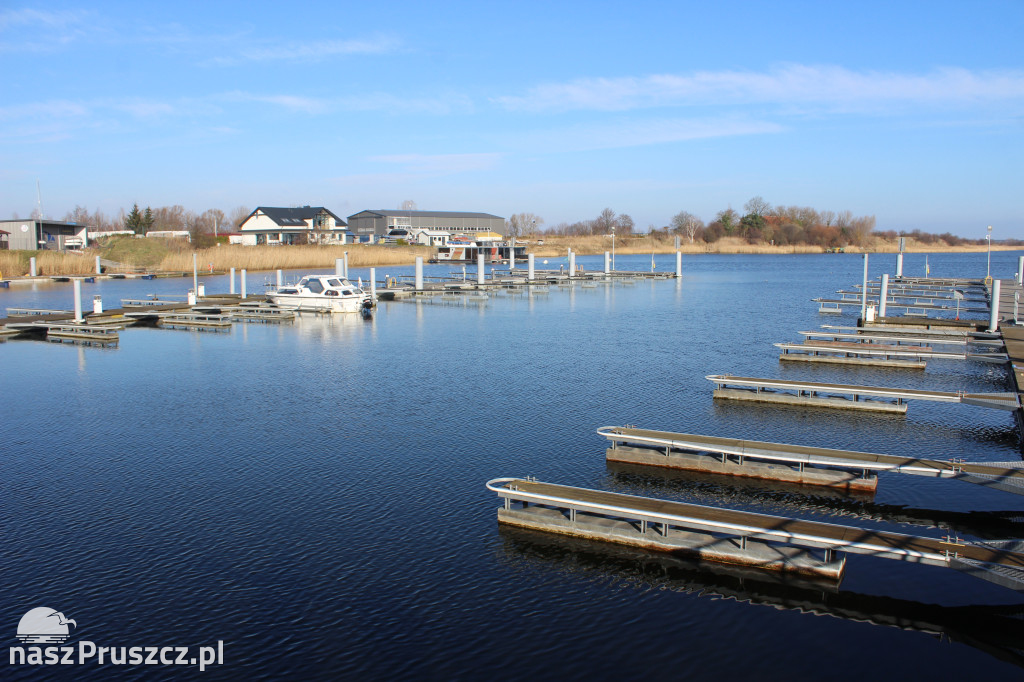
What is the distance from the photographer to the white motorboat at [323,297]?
41312mm

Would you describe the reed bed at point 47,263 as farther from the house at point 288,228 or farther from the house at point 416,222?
the house at point 416,222

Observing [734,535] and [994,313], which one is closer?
[734,535]

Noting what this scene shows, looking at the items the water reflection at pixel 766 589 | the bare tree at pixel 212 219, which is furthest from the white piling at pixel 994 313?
the bare tree at pixel 212 219

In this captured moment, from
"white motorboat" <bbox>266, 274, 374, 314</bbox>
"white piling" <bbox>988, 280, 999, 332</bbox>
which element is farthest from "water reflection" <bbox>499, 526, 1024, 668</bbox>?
"white motorboat" <bbox>266, 274, 374, 314</bbox>

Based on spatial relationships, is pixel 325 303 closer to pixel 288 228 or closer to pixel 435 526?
pixel 435 526

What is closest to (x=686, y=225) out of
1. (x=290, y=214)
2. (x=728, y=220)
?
(x=728, y=220)

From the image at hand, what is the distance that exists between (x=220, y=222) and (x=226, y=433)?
17285 centimetres

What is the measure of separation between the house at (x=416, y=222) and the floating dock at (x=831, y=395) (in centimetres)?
11388

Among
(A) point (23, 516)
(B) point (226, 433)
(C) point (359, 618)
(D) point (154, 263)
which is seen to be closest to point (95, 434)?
(B) point (226, 433)

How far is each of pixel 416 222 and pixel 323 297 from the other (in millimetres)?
100928

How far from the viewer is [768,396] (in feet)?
67.1

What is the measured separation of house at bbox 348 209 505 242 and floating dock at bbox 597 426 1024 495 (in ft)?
389

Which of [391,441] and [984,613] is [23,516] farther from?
[984,613]

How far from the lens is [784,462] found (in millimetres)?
15000
